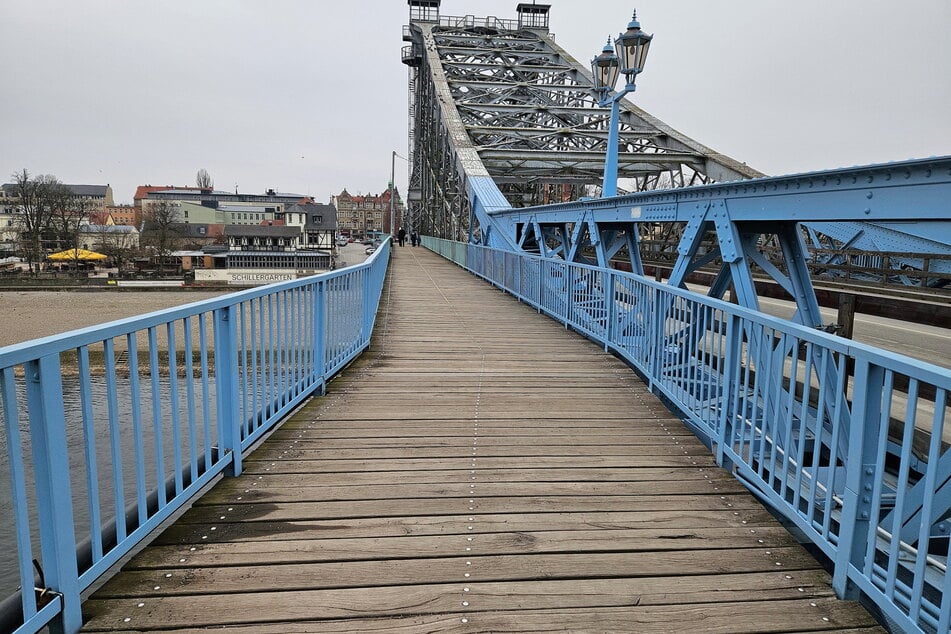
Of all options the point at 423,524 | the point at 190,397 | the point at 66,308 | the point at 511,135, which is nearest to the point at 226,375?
the point at 190,397

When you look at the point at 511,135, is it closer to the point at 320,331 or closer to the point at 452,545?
the point at 320,331

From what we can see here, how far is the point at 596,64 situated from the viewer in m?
11.0

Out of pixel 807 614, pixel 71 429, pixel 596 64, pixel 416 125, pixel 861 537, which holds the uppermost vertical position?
pixel 416 125

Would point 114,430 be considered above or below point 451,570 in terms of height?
above

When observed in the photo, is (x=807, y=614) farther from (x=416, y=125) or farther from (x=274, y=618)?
(x=416, y=125)

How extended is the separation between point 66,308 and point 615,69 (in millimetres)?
37714

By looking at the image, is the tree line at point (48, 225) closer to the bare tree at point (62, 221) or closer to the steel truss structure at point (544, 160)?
the bare tree at point (62, 221)

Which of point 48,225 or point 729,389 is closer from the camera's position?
point 729,389

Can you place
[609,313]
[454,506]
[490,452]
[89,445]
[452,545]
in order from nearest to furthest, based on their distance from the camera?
1. [89,445]
2. [452,545]
3. [454,506]
4. [490,452]
5. [609,313]

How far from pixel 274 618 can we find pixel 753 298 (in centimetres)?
422

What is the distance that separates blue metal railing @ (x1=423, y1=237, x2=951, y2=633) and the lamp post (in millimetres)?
4294

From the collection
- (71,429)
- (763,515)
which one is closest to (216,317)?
(763,515)

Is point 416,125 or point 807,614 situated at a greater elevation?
point 416,125

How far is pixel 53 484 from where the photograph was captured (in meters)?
2.02
